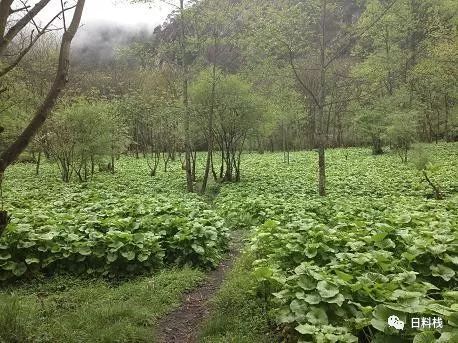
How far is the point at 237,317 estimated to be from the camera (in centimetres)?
532

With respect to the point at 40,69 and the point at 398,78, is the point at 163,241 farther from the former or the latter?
the point at 398,78

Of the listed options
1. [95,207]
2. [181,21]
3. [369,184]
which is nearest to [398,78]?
[369,184]

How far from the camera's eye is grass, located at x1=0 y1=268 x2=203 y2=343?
4.72 m

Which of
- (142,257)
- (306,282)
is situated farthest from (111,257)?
(306,282)

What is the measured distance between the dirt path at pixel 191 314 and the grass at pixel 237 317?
201 mm

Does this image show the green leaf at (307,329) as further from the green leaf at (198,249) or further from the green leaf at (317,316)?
the green leaf at (198,249)

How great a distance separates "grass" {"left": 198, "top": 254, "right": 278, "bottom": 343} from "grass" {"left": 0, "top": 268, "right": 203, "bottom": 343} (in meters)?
0.74

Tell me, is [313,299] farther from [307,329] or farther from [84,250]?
[84,250]

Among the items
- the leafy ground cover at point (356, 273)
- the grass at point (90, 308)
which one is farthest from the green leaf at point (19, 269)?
the leafy ground cover at point (356, 273)

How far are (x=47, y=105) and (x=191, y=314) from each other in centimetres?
366

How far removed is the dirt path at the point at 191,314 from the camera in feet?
16.8

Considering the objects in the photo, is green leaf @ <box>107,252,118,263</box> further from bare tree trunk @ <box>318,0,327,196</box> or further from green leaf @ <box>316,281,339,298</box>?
bare tree trunk @ <box>318,0,327,196</box>

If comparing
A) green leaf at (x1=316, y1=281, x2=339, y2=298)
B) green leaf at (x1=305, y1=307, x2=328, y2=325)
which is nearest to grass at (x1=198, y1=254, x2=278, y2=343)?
green leaf at (x1=305, y1=307, x2=328, y2=325)

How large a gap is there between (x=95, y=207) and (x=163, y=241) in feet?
14.5
